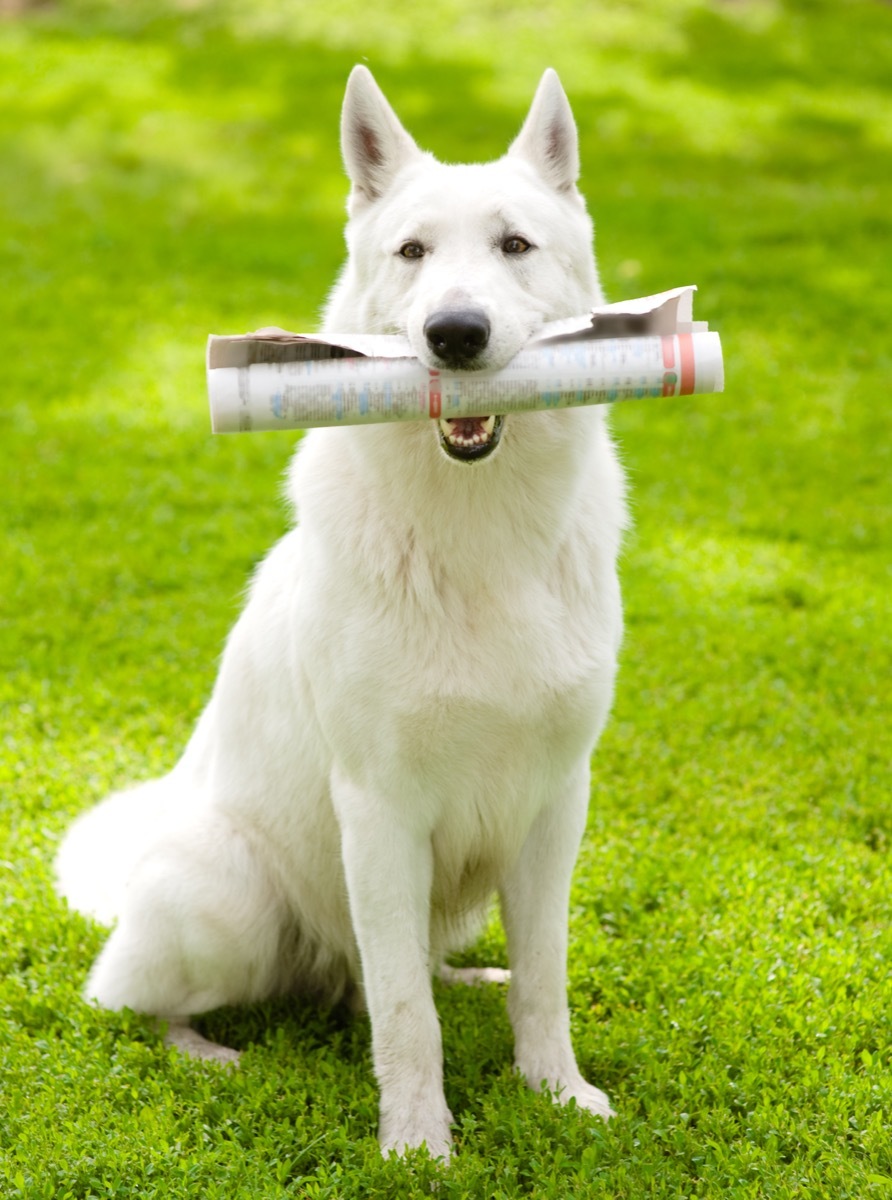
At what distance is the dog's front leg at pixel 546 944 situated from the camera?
3588mm

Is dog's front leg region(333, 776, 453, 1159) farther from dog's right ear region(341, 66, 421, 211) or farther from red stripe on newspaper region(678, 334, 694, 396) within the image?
dog's right ear region(341, 66, 421, 211)

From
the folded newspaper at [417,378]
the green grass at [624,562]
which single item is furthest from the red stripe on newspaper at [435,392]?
the green grass at [624,562]

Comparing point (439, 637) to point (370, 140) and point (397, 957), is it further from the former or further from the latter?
point (370, 140)

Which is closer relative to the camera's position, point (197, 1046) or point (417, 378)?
point (417, 378)

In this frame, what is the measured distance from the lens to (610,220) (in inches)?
446

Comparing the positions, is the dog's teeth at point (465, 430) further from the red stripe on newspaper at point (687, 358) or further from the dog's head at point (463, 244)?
the red stripe on newspaper at point (687, 358)

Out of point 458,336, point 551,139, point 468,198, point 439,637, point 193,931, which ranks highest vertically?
point 551,139

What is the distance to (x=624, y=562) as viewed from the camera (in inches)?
280

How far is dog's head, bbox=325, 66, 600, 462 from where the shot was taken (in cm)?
305

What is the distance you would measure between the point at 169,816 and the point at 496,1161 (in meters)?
1.46

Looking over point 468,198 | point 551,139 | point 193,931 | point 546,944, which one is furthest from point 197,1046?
point 551,139

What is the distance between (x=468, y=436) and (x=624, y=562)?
4.02m

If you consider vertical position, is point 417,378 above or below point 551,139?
below

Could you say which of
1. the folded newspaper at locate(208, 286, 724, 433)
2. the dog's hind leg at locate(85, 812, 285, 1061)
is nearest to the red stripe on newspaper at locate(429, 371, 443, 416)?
the folded newspaper at locate(208, 286, 724, 433)
